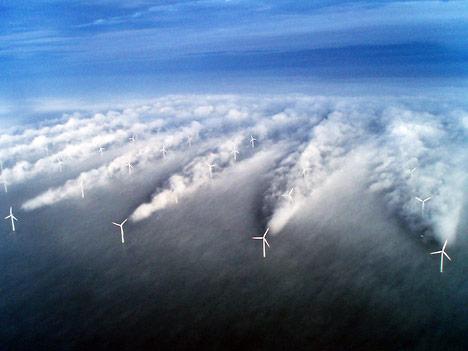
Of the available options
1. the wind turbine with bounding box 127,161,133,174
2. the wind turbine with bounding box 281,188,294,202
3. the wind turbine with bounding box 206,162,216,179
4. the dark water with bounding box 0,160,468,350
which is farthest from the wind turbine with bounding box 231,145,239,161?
the wind turbine with bounding box 281,188,294,202

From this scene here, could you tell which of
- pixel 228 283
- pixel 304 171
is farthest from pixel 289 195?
pixel 228 283

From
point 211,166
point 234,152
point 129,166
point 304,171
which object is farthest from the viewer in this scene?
point 234,152

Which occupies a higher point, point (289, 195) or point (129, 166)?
point (129, 166)

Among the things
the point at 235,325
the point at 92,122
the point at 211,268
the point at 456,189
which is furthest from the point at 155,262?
the point at 92,122

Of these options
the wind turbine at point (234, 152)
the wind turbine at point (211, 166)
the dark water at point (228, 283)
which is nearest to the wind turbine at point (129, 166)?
the wind turbine at point (211, 166)

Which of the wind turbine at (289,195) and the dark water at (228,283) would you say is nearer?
the dark water at (228,283)

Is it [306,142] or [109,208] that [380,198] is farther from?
[109,208]

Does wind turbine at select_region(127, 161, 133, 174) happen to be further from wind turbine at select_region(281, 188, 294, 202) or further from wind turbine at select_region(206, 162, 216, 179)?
wind turbine at select_region(281, 188, 294, 202)

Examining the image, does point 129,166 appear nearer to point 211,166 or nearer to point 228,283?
point 211,166

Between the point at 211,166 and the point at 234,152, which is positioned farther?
the point at 234,152

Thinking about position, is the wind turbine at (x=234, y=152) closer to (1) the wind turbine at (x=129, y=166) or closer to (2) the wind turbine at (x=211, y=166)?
(2) the wind turbine at (x=211, y=166)
